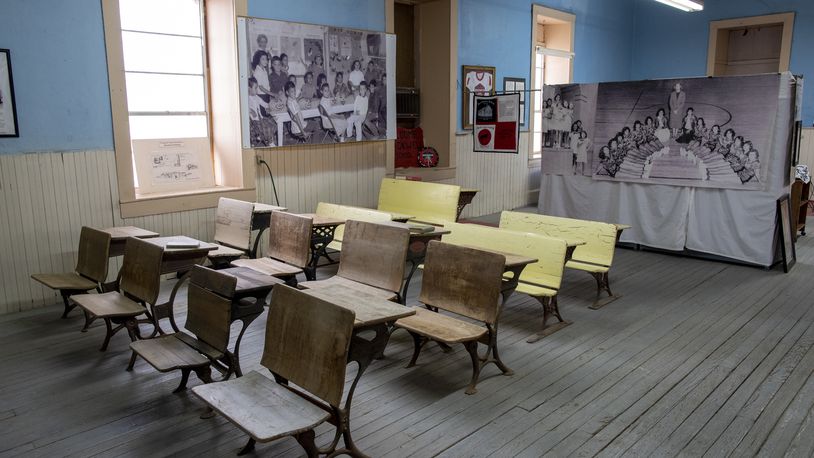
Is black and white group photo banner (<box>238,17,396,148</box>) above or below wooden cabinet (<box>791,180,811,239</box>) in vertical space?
above

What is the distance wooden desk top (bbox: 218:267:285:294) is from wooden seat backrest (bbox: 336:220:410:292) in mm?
778

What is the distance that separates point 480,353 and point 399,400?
922 mm

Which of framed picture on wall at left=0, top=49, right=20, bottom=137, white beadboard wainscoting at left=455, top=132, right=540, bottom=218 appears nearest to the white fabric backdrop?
white beadboard wainscoting at left=455, top=132, right=540, bottom=218

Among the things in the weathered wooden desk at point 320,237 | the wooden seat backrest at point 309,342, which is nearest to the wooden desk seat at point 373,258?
the wooden seat backrest at point 309,342

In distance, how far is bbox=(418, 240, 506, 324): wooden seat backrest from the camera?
3727 mm

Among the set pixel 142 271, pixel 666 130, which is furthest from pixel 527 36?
pixel 142 271

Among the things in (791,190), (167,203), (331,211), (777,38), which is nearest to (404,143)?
(331,211)

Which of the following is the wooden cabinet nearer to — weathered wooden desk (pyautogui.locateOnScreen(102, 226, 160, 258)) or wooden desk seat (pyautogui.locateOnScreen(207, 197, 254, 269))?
wooden desk seat (pyautogui.locateOnScreen(207, 197, 254, 269))

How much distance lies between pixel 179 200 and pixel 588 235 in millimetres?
4134

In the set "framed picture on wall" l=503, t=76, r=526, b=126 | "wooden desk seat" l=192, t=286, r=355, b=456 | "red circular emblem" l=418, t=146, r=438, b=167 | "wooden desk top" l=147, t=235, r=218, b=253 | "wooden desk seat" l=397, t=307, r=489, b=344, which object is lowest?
"wooden desk seat" l=397, t=307, r=489, b=344

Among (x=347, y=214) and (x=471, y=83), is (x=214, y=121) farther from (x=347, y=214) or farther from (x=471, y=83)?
(x=471, y=83)

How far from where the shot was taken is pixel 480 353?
4.35 meters

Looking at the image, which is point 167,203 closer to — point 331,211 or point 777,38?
point 331,211

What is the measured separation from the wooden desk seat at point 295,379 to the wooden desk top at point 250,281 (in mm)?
360
